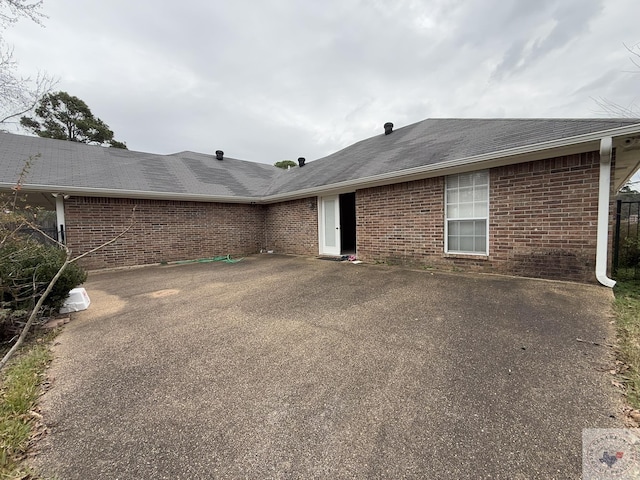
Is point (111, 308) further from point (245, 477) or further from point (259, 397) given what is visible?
point (245, 477)

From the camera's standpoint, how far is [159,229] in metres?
8.70

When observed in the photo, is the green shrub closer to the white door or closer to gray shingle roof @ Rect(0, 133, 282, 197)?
gray shingle roof @ Rect(0, 133, 282, 197)

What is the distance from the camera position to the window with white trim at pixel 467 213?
554cm

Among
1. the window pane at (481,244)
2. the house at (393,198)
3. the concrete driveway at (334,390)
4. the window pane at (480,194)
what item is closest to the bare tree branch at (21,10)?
the house at (393,198)

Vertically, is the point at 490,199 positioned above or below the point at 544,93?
below

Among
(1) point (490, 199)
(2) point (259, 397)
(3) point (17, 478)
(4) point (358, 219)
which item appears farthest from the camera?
(4) point (358, 219)

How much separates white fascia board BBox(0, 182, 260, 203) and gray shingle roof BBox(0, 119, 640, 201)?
Answer: 0.06 meters

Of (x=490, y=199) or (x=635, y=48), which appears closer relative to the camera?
(x=490, y=199)

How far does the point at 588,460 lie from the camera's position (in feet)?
4.32

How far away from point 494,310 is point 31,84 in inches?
418

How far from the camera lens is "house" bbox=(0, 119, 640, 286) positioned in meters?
4.51

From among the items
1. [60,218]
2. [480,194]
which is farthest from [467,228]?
[60,218]

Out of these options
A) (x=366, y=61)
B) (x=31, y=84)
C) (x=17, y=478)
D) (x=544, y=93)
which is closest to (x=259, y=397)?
(x=17, y=478)

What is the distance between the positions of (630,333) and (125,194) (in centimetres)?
1074
